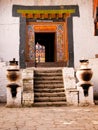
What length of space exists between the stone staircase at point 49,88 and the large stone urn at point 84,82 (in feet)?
2.13

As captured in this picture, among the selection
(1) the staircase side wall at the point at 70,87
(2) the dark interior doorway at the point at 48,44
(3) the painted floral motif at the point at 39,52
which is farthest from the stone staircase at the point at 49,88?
(3) the painted floral motif at the point at 39,52

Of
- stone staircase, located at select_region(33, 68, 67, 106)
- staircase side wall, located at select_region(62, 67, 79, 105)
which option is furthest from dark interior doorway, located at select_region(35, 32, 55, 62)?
staircase side wall, located at select_region(62, 67, 79, 105)

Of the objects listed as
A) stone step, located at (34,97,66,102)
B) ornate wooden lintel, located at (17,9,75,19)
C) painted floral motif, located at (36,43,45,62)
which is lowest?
stone step, located at (34,97,66,102)

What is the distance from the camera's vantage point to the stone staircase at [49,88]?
11.0 m

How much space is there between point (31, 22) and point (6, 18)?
1183mm

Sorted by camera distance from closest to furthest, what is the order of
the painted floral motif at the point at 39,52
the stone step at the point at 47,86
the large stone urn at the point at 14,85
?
the large stone urn at the point at 14,85 < the stone step at the point at 47,86 < the painted floral motif at the point at 39,52

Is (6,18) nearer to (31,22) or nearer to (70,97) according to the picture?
(31,22)

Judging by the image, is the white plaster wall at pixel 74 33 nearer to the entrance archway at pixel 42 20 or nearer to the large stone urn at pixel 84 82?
the entrance archway at pixel 42 20

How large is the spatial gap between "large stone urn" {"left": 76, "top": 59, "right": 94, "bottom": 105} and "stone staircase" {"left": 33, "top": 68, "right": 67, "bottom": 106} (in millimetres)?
650

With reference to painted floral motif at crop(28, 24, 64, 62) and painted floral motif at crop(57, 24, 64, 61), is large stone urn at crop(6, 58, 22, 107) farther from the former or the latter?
painted floral motif at crop(57, 24, 64, 61)

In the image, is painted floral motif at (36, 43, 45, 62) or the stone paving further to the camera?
painted floral motif at (36, 43, 45, 62)

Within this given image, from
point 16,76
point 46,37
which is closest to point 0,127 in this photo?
point 16,76

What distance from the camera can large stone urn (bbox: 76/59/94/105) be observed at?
9695mm

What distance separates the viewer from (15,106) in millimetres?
10711
